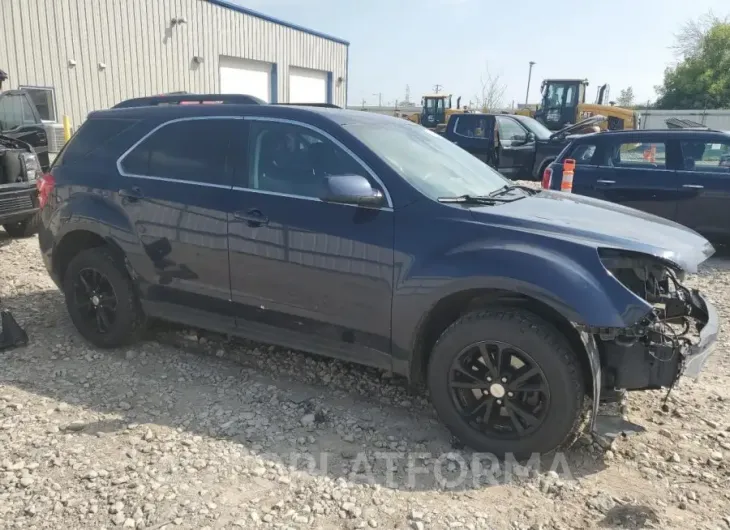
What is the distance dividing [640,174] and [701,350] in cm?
561

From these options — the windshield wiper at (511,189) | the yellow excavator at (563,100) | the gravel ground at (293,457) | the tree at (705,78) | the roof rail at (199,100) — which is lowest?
the gravel ground at (293,457)

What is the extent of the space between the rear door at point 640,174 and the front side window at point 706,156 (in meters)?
0.15

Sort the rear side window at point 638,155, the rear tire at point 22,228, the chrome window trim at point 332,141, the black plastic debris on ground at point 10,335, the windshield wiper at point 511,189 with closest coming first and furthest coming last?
the chrome window trim at point 332,141, the windshield wiper at point 511,189, the black plastic debris on ground at point 10,335, the rear side window at point 638,155, the rear tire at point 22,228

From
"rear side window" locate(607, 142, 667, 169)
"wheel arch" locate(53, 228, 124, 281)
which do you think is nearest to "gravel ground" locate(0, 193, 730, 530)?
"wheel arch" locate(53, 228, 124, 281)

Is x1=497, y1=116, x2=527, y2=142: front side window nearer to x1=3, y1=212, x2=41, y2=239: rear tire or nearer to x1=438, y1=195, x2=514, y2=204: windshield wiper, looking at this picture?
x1=3, y1=212, x2=41, y2=239: rear tire

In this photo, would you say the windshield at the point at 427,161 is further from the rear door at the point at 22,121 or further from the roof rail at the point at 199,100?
the rear door at the point at 22,121

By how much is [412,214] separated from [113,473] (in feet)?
6.81

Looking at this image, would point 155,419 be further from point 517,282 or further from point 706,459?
point 706,459

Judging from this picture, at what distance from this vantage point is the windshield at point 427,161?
352 cm

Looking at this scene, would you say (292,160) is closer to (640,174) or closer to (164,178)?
(164,178)

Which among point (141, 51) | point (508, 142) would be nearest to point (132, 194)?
point (508, 142)

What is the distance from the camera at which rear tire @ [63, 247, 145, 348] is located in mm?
4387

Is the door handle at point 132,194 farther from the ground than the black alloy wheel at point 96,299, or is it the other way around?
the door handle at point 132,194

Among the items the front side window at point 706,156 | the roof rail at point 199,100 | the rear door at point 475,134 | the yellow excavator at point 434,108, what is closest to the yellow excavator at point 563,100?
the yellow excavator at point 434,108
